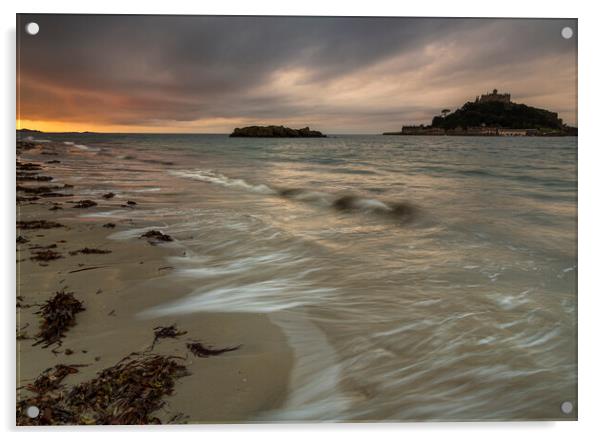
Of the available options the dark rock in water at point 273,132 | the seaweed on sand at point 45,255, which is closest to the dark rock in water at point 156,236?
the seaweed on sand at point 45,255

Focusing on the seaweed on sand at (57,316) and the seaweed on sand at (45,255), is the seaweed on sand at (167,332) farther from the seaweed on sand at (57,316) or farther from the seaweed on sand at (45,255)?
the seaweed on sand at (45,255)

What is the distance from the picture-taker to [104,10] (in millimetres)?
2246

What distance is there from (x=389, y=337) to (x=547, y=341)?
85 centimetres

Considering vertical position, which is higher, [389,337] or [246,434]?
[389,337]

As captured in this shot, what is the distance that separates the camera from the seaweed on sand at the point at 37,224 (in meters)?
2.20

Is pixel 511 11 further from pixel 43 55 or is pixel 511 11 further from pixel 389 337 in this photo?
pixel 43 55

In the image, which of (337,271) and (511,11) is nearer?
(511,11)

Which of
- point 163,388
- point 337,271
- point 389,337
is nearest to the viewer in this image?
point 163,388

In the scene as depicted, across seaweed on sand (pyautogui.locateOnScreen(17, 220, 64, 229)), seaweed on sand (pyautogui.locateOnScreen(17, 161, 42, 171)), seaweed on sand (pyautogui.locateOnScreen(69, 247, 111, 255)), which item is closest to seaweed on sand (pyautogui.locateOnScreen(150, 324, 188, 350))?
seaweed on sand (pyautogui.locateOnScreen(69, 247, 111, 255))

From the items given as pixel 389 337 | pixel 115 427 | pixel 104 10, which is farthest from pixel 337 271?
pixel 104 10

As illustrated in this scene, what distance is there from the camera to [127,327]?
6.86 ft

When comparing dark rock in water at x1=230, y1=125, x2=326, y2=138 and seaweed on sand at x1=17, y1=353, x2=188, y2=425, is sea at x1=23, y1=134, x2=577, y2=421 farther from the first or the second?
seaweed on sand at x1=17, y1=353, x2=188, y2=425
